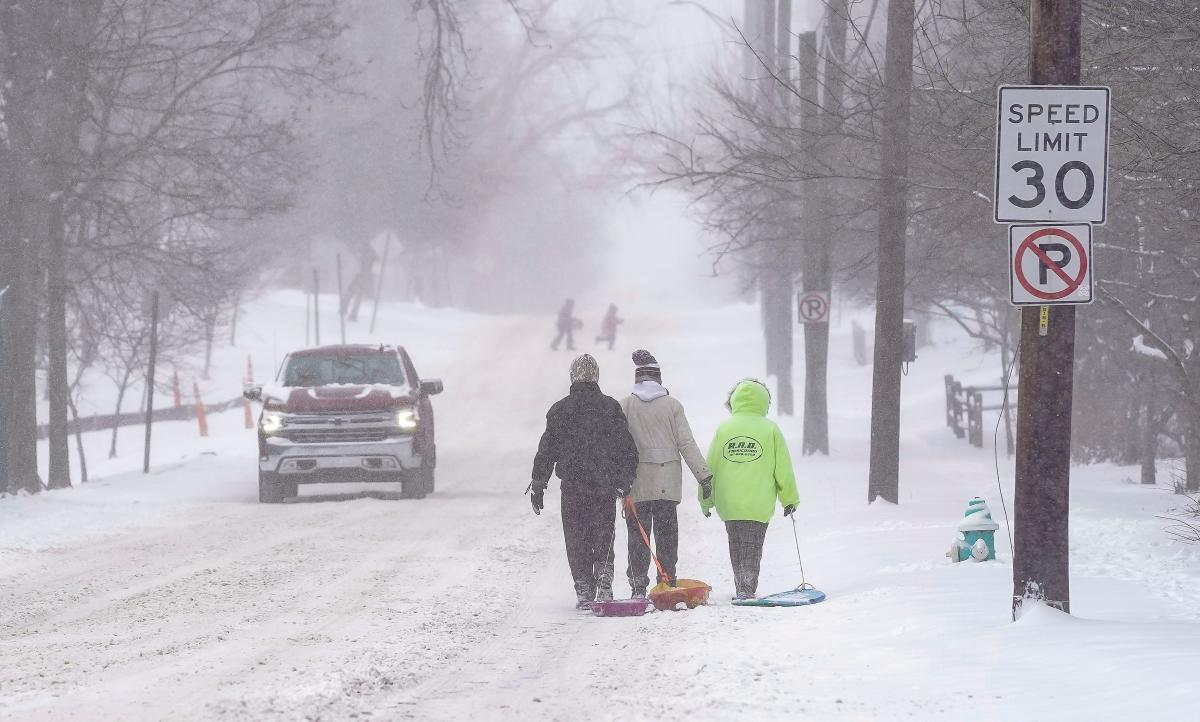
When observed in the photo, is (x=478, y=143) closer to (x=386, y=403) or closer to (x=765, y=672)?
(x=386, y=403)

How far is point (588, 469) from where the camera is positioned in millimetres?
11211

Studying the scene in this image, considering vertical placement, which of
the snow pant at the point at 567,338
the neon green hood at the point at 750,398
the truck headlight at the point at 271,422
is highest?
the snow pant at the point at 567,338

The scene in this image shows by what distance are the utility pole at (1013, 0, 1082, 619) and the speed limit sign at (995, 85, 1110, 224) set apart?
0.22 m

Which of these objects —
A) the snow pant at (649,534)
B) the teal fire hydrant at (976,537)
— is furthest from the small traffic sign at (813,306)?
the snow pant at (649,534)

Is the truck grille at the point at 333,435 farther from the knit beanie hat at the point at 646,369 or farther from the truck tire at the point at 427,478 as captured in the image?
the knit beanie hat at the point at 646,369

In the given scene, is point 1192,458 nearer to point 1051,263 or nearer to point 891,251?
point 891,251

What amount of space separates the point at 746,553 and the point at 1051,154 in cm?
400

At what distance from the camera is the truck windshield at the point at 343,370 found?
2062 cm

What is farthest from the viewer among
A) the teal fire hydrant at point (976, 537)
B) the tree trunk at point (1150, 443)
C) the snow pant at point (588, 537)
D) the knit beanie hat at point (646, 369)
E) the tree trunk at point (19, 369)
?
the tree trunk at point (1150, 443)

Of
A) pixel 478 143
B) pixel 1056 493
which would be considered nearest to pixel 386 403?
pixel 1056 493

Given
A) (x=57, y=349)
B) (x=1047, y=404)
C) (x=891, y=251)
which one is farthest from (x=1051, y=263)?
(x=57, y=349)

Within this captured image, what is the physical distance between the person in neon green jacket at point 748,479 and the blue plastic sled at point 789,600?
38 centimetres

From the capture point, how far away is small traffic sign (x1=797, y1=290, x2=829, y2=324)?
82.4ft

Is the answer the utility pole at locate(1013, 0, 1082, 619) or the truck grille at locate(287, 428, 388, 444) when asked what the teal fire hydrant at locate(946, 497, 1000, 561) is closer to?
the utility pole at locate(1013, 0, 1082, 619)
